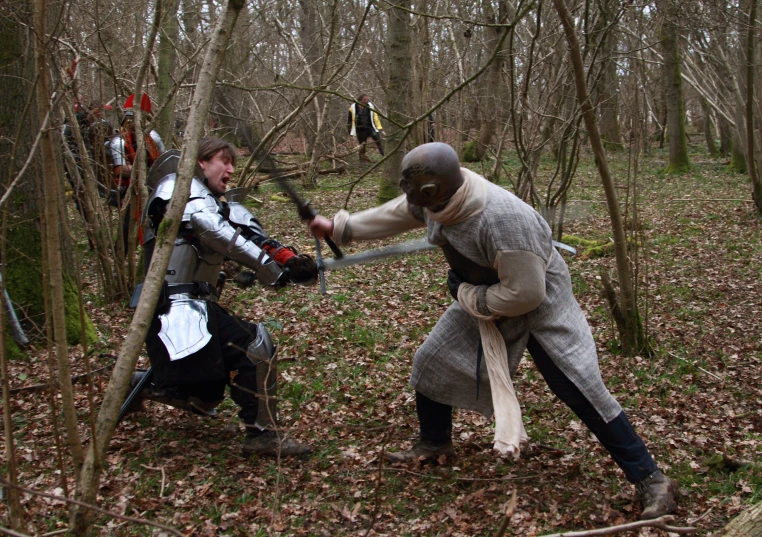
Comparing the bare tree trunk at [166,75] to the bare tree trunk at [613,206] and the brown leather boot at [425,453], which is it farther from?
the brown leather boot at [425,453]

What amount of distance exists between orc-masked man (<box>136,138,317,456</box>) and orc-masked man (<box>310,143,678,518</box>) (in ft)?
1.49

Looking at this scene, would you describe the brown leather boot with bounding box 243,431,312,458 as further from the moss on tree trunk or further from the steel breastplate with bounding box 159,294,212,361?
the moss on tree trunk

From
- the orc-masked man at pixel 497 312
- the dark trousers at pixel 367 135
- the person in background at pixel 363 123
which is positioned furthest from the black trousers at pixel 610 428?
the dark trousers at pixel 367 135

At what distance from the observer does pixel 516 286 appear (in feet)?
10.2

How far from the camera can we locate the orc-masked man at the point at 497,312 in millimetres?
3109

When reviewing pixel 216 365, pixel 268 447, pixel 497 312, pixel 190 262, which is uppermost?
pixel 190 262

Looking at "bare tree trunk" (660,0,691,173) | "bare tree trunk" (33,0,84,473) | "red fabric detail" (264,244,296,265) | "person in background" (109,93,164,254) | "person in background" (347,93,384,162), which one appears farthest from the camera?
"bare tree trunk" (660,0,691,173)

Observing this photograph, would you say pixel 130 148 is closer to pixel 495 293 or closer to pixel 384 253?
pixel 384 253

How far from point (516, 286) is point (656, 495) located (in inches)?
47.9

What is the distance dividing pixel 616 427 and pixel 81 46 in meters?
6.29

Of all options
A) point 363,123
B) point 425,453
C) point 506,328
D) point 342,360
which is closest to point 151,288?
point 506,328

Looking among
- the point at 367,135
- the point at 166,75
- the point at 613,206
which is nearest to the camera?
the point at 613,206

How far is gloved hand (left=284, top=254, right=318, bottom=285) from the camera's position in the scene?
3918mm

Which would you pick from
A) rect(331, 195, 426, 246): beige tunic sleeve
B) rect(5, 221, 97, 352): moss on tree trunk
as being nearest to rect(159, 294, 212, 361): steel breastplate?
rect(331, 195, 426, 246): beige tunic sleeve
